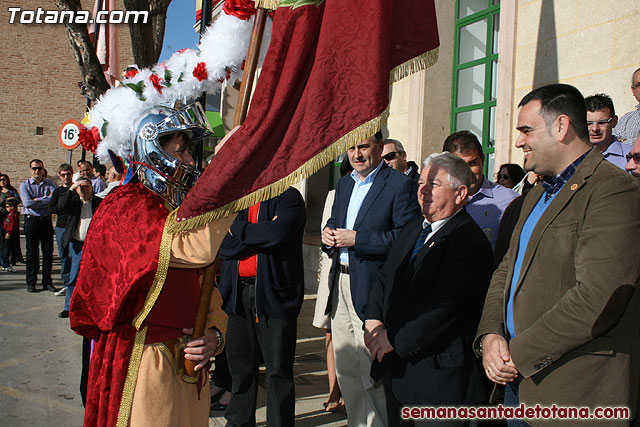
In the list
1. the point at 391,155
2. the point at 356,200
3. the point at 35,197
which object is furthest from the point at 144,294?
the point at 35,197

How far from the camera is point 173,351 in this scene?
2697 mm

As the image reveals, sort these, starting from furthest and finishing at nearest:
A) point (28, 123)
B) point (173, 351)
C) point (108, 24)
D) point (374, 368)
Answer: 1. point (28, 123)
2. point (108, 24)
3. point (374, 368)
4. point (173, 351)

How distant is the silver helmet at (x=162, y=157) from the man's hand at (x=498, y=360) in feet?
5.33

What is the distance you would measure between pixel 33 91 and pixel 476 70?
103 feet

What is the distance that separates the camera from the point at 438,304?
3.10m

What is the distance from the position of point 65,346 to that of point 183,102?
533cm

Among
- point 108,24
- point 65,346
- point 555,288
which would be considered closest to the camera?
point 555,288

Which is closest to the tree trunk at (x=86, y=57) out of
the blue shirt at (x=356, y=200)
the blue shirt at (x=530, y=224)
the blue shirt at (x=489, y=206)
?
the blue shirt at (x=356, y=200)

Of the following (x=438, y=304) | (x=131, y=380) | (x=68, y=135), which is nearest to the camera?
(x=131, y=380)

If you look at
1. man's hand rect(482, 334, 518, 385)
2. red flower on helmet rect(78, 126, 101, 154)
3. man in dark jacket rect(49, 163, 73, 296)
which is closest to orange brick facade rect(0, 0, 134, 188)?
man in dark jacket rect(49, 163, 73, 296)

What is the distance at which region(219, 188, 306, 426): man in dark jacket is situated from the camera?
4086mm

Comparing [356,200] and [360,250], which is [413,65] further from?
[356,200]

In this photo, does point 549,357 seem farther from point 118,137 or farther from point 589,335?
point 118,137

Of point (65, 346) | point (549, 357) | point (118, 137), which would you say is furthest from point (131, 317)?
point (65, 346)
